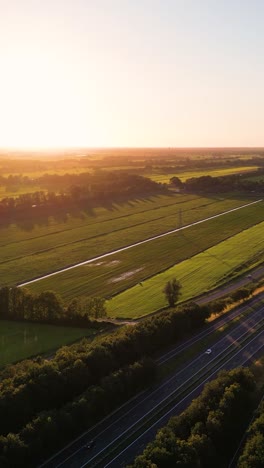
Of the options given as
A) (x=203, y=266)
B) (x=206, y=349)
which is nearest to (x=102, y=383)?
(x=206, y=349)

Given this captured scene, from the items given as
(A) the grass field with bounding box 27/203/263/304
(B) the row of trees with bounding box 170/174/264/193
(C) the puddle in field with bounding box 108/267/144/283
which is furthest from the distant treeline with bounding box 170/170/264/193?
(C) the puddle in field with bounding box 108/267/144/283

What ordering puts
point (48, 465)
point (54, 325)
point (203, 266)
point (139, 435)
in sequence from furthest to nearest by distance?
point (203, 266), point (54, 325), point (139, 435), point (48, 465)

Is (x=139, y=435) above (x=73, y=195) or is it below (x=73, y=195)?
below

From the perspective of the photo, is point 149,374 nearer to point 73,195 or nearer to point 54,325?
point 54,325

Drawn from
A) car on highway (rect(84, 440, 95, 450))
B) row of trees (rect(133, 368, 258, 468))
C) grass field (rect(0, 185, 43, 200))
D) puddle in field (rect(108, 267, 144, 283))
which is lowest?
car on highway (rect(84, 440, 95, 450))

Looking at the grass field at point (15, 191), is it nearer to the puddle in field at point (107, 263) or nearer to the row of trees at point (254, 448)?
the puddle in field at point (107, 263)

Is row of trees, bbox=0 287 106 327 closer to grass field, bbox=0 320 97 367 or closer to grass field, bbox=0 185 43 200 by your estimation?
grass field, bbox=0 320 97 367

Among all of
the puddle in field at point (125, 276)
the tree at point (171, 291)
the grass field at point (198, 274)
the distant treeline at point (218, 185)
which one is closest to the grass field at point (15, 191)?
the distant treeline at point (218, 185)
